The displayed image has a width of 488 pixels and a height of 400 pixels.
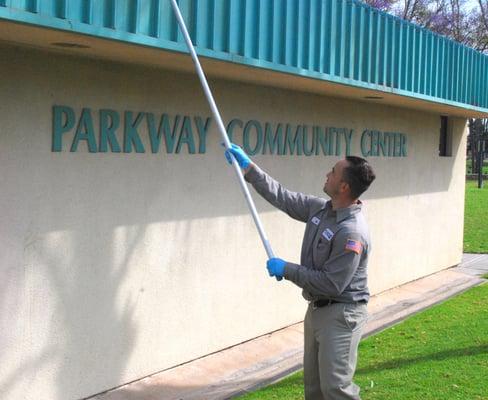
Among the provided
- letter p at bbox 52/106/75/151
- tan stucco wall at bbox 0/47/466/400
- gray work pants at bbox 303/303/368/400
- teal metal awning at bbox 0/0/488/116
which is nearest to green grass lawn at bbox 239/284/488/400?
tan stucco wall at bbox 0/47/466/400

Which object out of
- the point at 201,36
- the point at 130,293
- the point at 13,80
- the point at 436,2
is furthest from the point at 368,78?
the point at 436,2

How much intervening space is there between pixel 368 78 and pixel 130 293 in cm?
356

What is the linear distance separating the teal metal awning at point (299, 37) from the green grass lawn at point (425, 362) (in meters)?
2.63

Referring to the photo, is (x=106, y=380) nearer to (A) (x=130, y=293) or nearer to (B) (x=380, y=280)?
(A) (x=130, y=293)

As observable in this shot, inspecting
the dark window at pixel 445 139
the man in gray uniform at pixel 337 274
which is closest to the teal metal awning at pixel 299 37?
the dark window at pixel 445 139

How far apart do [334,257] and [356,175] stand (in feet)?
1.64

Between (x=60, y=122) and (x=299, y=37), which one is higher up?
(x=299, y=37)

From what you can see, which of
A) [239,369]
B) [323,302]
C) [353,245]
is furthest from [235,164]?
[239,369]

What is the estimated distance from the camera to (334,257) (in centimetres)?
427

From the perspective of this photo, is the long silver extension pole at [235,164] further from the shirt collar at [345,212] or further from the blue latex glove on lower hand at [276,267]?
the shirt collar at [345,212]

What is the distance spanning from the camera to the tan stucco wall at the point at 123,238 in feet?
16.5

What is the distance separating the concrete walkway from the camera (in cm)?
586

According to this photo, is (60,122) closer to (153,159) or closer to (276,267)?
(153,159)

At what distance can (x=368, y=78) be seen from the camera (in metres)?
7.81
